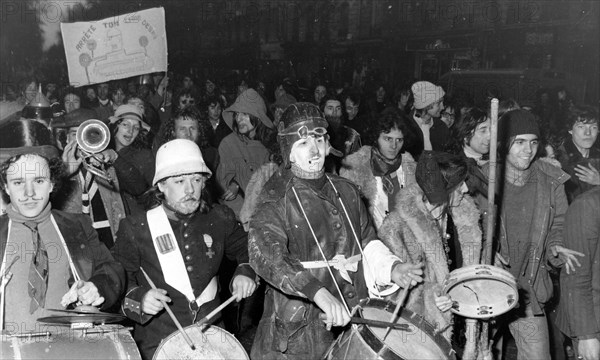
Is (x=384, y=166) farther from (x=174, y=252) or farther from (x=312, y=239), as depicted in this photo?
(x=174, y=252)

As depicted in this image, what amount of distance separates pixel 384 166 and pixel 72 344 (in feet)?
11.6

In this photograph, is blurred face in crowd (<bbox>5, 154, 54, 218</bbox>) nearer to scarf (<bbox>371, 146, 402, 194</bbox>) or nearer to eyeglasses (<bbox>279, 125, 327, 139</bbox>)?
eyeglasses (<bbox>279, 125, 327, 139</bbox>)

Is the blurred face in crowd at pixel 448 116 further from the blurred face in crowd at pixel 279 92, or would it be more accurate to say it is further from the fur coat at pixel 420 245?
the fur coat at pixel 420 245

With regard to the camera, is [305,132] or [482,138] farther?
[482,138]

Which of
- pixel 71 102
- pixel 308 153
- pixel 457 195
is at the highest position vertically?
pixel 308 153

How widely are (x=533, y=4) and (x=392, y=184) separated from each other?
25.6 feet

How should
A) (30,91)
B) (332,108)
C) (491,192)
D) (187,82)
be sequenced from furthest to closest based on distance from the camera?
(187,82) → (30,91) → (332,108) → (491,192)

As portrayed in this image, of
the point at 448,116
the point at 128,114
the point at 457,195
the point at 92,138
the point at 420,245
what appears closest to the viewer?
the point at 420,245

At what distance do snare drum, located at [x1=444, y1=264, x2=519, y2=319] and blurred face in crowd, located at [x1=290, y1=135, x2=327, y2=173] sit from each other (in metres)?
1.06

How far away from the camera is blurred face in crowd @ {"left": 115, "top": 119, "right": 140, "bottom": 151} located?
6.57 metres

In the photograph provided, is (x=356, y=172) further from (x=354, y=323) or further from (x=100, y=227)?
(x=354, y=323)

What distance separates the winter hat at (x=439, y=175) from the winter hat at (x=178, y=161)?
155 cm

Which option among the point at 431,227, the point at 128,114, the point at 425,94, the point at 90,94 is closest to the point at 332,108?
the point at 425,94

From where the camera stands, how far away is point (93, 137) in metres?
5.33
